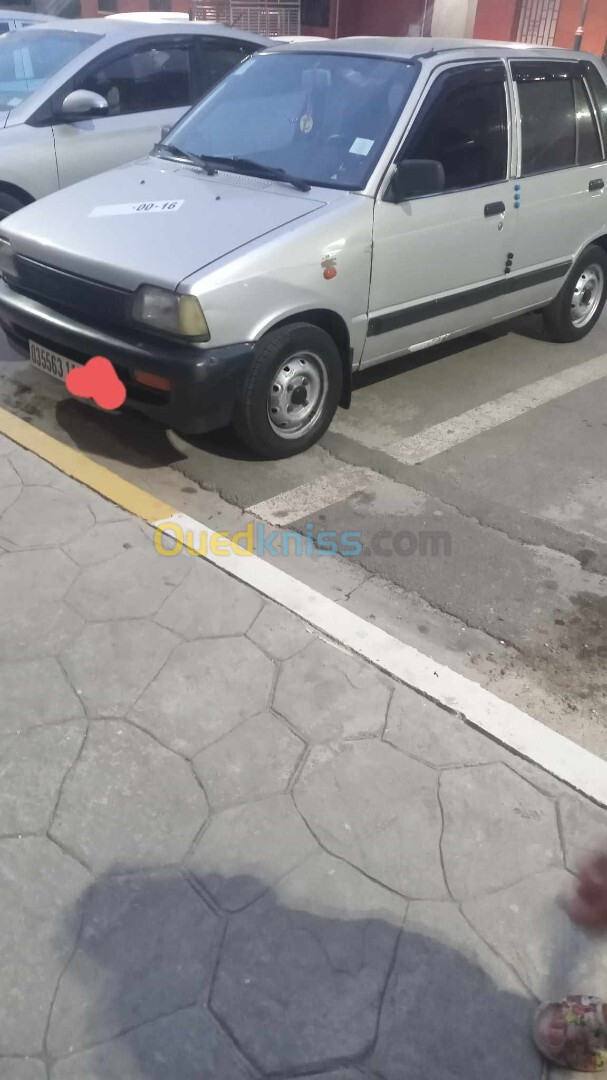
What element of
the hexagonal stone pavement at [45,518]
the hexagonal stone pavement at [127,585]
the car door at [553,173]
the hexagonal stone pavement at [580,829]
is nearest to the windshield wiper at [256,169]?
the car door at [553,173]

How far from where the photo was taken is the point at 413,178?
13.8ft

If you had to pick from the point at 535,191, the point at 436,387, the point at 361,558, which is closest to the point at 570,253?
the point at 535,191

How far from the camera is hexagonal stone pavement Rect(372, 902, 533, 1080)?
75.9 inches

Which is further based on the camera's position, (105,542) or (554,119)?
(554,119)

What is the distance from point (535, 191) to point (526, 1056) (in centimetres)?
469

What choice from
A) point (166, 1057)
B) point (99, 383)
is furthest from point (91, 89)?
point (166, 1057)

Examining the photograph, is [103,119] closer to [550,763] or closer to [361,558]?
[361,558]

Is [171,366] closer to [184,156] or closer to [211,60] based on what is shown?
[184,156]

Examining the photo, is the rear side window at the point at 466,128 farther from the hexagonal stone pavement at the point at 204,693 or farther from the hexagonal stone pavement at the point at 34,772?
the hexagonal stone pavement at the point at 34,772

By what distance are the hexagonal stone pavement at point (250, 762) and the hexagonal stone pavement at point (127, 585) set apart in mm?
718

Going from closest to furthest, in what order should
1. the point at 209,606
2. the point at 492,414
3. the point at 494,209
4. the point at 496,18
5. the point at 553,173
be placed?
1. the point at 209,606
2. the point at 494,209
3. the point at 492,414
4. the point at 553,173
5. the point at 496,18

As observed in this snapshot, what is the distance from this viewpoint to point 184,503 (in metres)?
3.97

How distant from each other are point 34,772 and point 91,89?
5640 mm

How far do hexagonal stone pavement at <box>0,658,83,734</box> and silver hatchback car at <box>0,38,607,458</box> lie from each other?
1336mm
